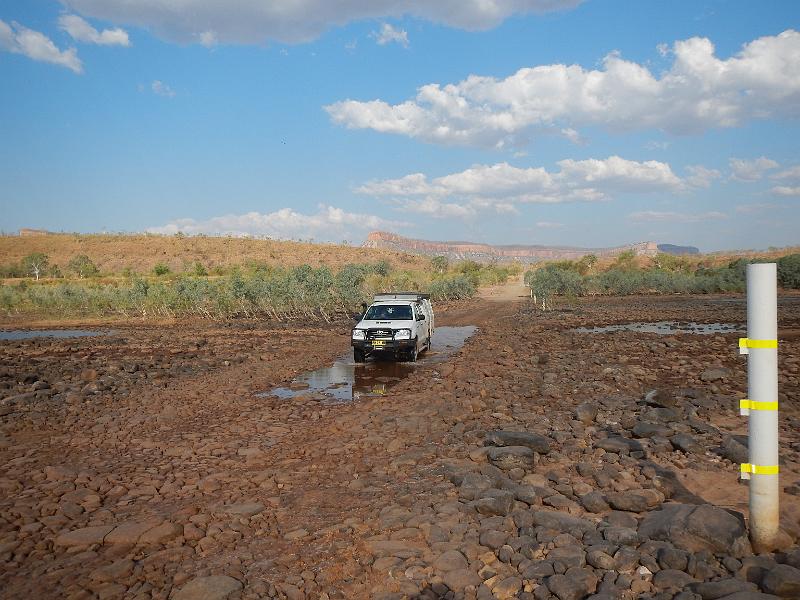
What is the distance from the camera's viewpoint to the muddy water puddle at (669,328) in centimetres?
2359

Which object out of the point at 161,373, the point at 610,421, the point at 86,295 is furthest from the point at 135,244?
the point at 610,421

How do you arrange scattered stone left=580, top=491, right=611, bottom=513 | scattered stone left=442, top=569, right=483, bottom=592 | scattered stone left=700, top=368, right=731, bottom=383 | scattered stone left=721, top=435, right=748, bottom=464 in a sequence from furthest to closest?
scattered stone left=700, top=368, right=731, bottom=383
scattered stone left=721, top=435, right=748, bottom=464
scattered stone left=580, top=491, right=611, bottom=513
scattered stone left=442, top=569, right=483, bottom=592

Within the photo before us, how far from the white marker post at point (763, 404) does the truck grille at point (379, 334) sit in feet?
41.4

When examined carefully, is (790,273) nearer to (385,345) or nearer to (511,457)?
(385,345)

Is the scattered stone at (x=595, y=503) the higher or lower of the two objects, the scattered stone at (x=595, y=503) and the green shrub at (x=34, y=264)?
the lower

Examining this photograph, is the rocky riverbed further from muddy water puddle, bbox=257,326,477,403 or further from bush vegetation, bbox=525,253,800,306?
bush vegetation, bbox=525,253,800,306

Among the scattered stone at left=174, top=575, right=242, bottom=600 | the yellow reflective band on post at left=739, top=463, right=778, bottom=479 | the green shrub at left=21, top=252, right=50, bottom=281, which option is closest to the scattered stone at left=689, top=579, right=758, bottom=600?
the yellow reflective band on post at left=739, top=463, right=778, bottom=479

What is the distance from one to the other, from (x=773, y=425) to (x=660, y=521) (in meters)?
1.25

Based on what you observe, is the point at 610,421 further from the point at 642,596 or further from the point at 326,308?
the point at 326,308

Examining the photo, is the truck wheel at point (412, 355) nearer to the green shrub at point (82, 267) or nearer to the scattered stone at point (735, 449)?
the scattered stone at point (735, 449)

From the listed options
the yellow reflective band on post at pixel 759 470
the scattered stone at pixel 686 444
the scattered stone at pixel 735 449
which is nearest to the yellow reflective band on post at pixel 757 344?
the yellow reflective band on post at pixel 759 470

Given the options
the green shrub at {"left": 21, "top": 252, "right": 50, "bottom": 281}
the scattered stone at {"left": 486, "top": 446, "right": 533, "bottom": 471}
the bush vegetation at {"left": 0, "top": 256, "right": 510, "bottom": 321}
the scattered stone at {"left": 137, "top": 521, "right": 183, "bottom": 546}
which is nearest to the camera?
the scattered stone at {"left": 137, "top": 521, "right": 183, "bottom": 546}

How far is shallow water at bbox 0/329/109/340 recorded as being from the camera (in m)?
27.9

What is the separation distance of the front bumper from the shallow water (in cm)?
1685
